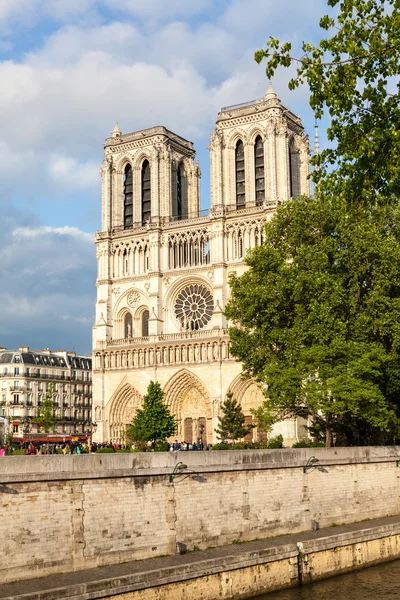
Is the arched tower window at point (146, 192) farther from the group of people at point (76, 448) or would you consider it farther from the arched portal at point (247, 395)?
the group of people at point (76, 448)

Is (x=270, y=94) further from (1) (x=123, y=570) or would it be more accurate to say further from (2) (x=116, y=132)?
(1) (x=123, y=570)

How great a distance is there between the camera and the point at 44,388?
2808 inches

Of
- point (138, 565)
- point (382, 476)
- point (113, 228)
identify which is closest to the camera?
point (138, 565)

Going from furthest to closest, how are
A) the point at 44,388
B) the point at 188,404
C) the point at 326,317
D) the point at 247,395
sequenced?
the point at 44,388 → the point at 188,404 → the point at 247,395 → the point at 326,317

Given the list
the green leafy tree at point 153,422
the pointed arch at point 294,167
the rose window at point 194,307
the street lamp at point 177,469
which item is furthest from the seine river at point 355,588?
the pointed arch at point 294,167

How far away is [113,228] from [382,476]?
3770cm

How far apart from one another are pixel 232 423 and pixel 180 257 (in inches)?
558

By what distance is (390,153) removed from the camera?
16062 mm

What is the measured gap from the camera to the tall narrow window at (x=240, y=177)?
184 ft

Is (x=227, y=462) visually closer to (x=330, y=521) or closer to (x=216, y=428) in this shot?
(x=330, y=521)

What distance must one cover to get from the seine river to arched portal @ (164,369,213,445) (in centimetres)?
3375

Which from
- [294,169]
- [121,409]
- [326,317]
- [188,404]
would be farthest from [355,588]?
[294,169]

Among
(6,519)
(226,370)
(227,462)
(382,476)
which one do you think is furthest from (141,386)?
(6,519)

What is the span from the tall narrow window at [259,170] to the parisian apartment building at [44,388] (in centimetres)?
2465
